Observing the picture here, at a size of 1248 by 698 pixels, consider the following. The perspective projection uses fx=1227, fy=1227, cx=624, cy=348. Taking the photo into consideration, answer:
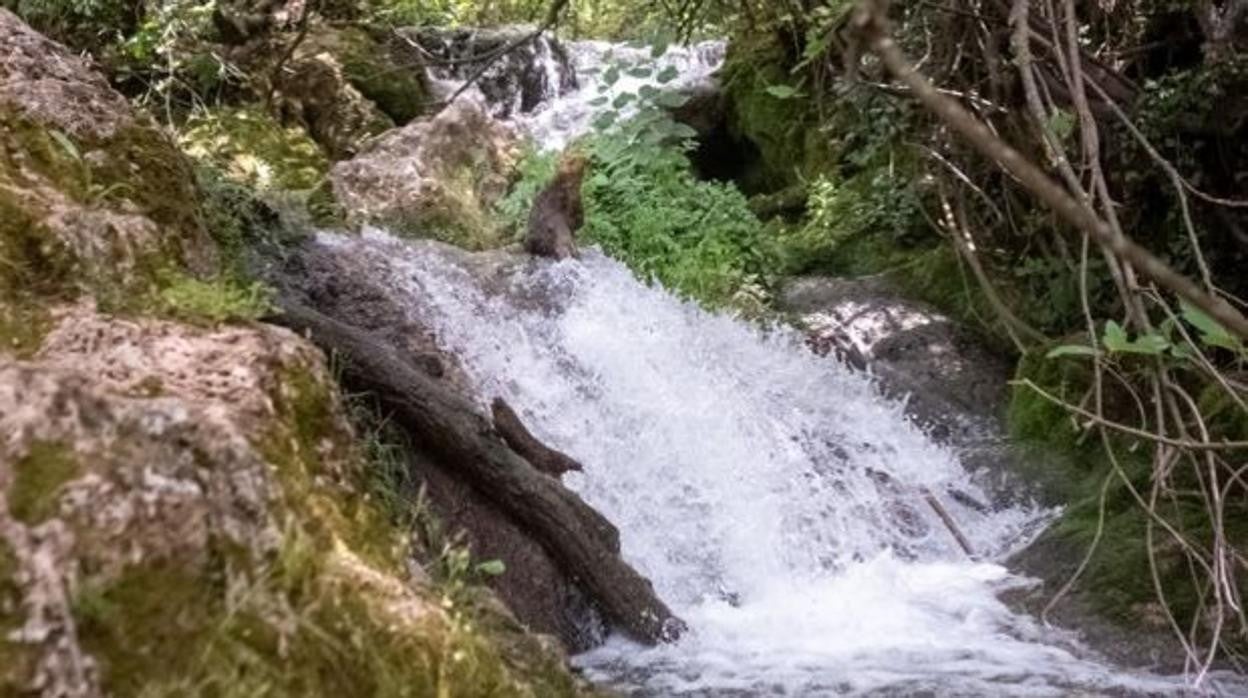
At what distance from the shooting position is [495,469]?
4332mm

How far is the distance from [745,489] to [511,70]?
7.71 meters

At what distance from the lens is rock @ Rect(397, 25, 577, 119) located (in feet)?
40.6

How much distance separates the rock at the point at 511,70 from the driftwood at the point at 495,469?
27.1ft

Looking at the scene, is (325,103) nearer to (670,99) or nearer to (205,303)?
(670,99)

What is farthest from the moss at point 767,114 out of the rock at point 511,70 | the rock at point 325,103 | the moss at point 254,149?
the moss at point 254,149

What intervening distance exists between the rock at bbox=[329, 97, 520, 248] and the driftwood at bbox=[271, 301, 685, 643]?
4604 mm

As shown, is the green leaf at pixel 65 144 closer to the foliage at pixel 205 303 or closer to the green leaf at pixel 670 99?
the foliage at pixel 205 303

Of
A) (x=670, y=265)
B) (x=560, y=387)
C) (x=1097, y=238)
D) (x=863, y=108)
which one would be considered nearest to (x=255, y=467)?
(x=1097, y=238)

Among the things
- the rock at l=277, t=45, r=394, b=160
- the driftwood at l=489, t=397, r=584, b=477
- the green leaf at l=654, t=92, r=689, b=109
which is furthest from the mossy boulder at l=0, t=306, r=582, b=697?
the rock at l=277, t=45, r=394, b=160

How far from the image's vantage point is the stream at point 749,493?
4504 mm

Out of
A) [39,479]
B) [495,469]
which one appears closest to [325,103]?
[495,469]

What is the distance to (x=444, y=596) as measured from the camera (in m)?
2.74

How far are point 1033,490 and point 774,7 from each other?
12.3ft

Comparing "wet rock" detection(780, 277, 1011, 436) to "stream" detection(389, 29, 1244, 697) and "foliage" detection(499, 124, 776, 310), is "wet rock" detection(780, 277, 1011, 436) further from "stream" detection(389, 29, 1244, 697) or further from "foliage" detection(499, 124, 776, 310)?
"foliage" detection(499, 124, 776, 310)
